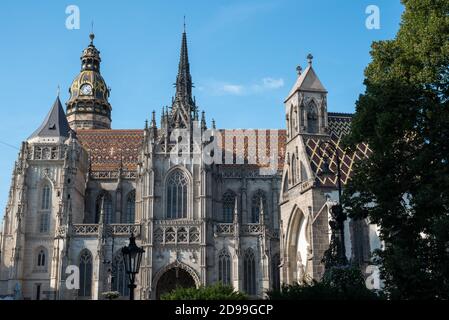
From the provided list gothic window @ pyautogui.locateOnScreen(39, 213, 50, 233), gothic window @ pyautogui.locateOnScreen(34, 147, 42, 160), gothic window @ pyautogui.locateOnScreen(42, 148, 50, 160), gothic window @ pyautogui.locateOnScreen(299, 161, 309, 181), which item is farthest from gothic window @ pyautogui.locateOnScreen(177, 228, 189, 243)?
gothic window @ pyautogui.locateOnScreen(34, 147, 42, 160)

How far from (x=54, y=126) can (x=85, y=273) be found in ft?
54.2

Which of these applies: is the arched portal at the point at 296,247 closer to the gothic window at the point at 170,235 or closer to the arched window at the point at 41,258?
the gothic window at the point at 170,235

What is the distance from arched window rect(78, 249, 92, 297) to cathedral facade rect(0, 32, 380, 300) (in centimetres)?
8

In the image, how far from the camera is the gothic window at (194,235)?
169 ft

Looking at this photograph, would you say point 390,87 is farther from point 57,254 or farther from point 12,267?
point 12,267

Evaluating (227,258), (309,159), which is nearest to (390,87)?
(309,159)

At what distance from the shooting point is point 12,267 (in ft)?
176

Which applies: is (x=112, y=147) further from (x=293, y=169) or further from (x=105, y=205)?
(x=293, y=169)

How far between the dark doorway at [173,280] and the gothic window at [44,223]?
12235mm

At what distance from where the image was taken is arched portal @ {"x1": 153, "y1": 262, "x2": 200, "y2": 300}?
5056 centimetres

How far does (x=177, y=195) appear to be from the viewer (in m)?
53.9

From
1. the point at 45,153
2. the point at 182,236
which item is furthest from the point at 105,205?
the point at 182,236
